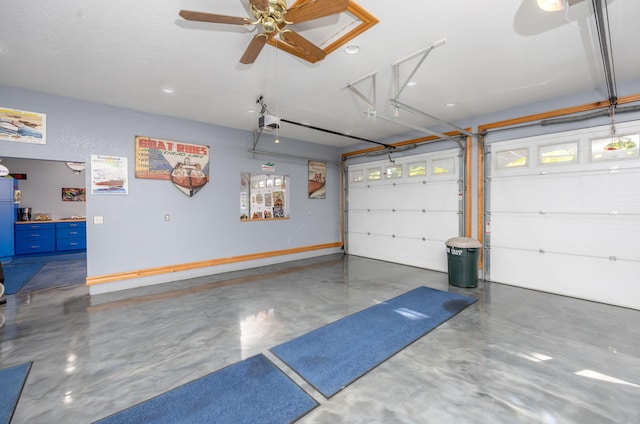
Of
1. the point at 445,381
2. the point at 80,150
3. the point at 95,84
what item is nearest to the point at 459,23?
the point at 445,381

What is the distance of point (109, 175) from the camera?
15.1 ft

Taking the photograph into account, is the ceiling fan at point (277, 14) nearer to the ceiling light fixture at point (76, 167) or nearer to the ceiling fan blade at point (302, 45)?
the ceiling fan blade at point (302, 45)

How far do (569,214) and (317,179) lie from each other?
208 inches

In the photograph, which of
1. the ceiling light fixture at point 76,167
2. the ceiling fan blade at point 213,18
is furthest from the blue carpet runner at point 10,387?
the ceiling light fixture at point 76,167

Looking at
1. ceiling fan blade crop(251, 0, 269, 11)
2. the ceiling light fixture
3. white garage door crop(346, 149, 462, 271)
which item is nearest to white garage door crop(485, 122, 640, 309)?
white garage door crop(346, 149, 462, 271)

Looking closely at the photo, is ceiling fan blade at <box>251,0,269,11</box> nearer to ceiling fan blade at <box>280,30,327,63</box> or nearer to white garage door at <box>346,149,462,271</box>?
ceiling fan blade at <box>280,30,327,63</box>

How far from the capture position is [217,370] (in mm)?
2420

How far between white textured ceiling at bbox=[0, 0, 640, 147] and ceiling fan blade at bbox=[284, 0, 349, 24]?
0.50 meters

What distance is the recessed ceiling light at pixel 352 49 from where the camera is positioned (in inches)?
114

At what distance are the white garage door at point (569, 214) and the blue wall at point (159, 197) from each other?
14.8 feet

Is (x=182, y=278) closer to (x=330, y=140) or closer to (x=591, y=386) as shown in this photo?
(x=330, y=140)

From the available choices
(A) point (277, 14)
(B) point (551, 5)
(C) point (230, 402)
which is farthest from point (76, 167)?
(B) point (551, 5)

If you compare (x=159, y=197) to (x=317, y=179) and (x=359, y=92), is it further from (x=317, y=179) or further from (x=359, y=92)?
(x=359, y=92)

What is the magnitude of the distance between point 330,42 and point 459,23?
4.09 feet
